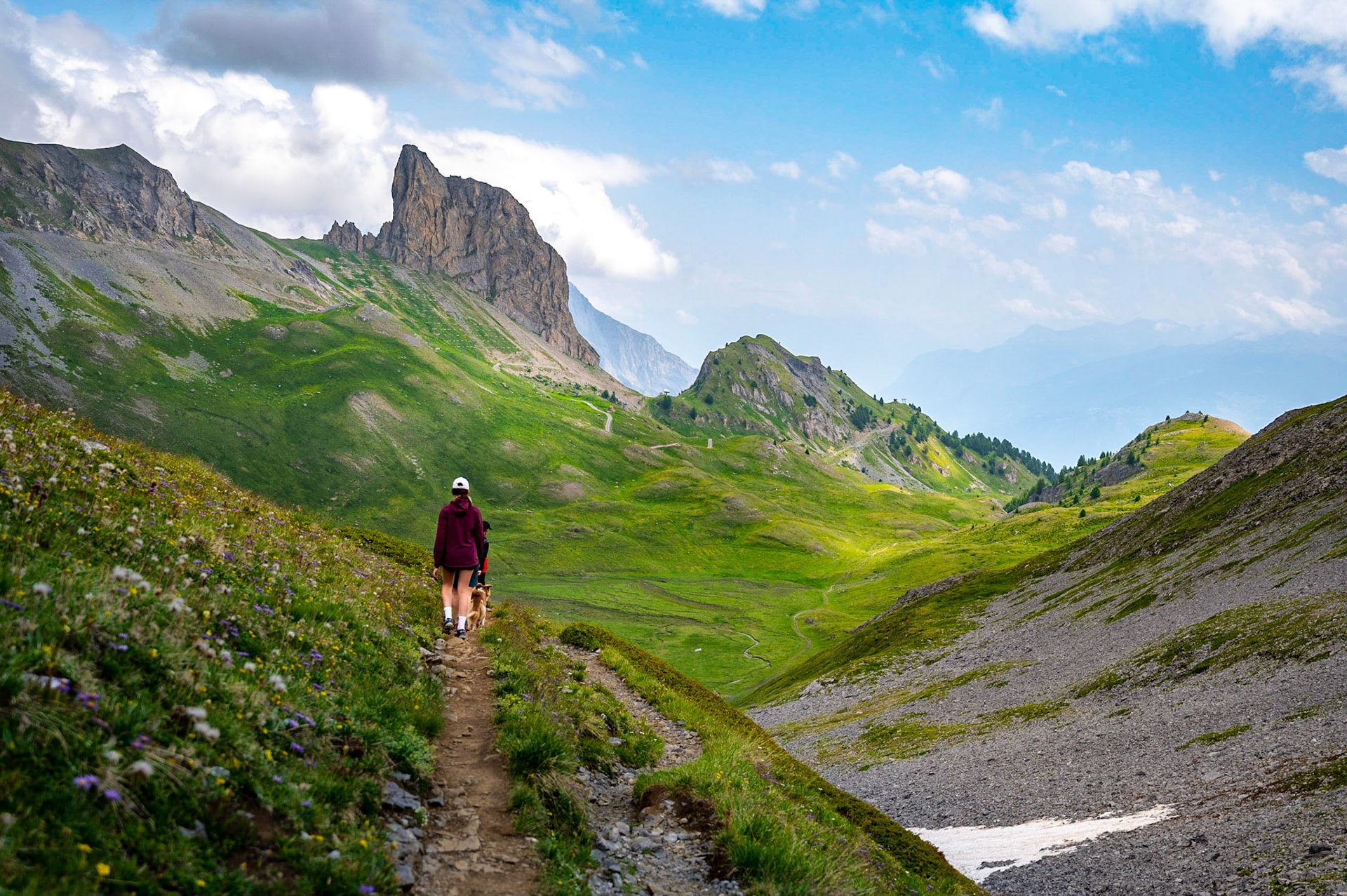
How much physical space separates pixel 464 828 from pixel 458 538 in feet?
33.2

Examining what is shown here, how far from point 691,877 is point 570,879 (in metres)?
2.51

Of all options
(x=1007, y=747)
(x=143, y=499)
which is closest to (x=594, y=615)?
(x=1007, y=747)

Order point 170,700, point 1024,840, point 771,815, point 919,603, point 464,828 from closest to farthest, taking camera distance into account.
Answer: point 170,700 < point 464,828 < point 771,815 < point 1024,840 < point 919,603

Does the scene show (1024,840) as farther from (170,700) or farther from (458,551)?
(170,700)

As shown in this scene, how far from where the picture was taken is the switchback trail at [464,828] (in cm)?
878

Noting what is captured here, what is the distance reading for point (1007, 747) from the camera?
42656 mm

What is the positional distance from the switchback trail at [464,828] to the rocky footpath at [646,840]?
1251 millimetres

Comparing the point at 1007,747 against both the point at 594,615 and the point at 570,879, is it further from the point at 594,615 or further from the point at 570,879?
the point at 594,615

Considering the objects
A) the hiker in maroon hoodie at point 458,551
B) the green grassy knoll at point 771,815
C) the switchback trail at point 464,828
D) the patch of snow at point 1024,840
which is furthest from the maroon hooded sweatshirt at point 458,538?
the patch of snow at point 1024,840

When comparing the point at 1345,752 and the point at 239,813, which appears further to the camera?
the point at 1345,752

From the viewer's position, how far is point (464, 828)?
1007 cm

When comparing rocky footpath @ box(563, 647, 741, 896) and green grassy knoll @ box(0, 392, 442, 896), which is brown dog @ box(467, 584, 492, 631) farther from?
rocky footpath @ box(563, 647, 741, 896)

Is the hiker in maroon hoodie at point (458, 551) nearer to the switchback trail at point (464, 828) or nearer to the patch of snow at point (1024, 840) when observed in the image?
the switchback trail at point (464, 828)

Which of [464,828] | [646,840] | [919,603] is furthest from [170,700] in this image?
[919,603]
